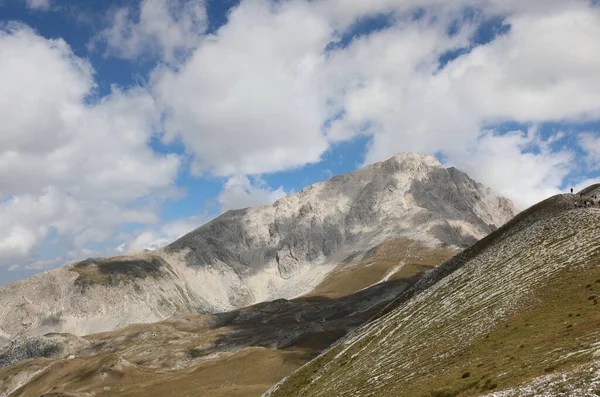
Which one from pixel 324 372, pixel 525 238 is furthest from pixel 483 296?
pixel 324 372

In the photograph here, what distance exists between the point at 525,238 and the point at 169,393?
9139 cm

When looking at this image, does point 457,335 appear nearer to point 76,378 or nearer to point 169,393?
point 169,393

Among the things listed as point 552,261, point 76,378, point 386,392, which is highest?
point 76,378

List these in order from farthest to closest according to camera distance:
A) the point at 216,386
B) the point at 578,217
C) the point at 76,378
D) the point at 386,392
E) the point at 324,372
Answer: the point at 76,378
the point at 216,386
the point at 324,372
the point at 578,217
the point at 386,392

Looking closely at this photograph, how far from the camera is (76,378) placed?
499 feet

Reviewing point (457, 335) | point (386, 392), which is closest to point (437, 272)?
point (457, 335)

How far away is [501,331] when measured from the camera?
40.6 metres

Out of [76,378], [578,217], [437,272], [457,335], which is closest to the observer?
[457,335]

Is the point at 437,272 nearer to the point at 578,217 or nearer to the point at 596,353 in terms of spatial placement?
the point at 578,217

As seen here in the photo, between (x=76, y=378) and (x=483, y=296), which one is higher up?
(x=76, y=378)

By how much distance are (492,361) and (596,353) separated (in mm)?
8785

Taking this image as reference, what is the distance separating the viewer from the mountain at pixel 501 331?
29031mm

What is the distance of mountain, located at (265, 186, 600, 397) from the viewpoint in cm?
2903

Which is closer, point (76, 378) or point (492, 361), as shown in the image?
point (492, 361)
